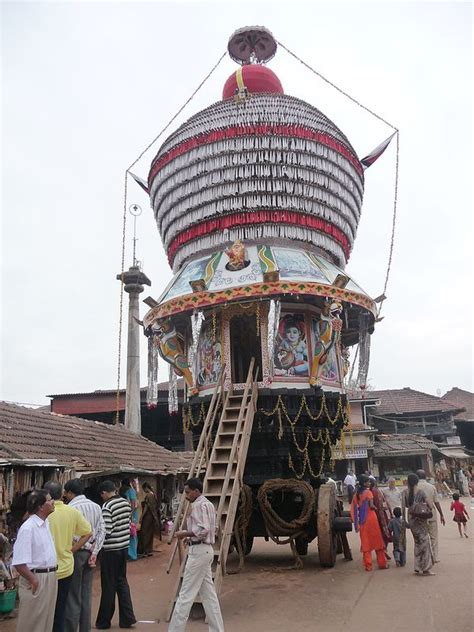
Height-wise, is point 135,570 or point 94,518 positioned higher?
point 94,518

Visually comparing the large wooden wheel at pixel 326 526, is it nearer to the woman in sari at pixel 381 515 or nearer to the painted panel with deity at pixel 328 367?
the woman in sari at pixel 381 515

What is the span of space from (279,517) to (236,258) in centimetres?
466

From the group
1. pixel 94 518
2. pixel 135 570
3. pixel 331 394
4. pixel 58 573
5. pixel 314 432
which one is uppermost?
pixel 331 394

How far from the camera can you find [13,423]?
10492mm

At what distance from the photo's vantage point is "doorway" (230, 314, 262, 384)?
37.4 feet

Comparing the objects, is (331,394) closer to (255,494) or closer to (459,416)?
(255,494)

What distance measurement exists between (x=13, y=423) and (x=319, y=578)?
6080 millimetres

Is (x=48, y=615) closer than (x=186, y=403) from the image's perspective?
Yes

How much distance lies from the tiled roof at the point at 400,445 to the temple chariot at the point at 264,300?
18.2 m

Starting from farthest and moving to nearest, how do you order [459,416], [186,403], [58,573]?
[459,416] < [186,403] < [58,573]

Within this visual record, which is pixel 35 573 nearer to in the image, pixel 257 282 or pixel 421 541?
pixel 421 541

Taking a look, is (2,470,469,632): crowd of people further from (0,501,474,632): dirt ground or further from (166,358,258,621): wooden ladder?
(166,358,258,621): wooden ladder

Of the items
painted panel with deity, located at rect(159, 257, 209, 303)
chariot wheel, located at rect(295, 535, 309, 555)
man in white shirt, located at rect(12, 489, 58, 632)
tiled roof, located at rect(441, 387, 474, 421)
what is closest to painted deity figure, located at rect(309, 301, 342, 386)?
painted panel with deity, located at rect(159, 257, 209, 303)

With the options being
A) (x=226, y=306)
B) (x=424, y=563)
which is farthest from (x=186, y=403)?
(x=424, y=563)
